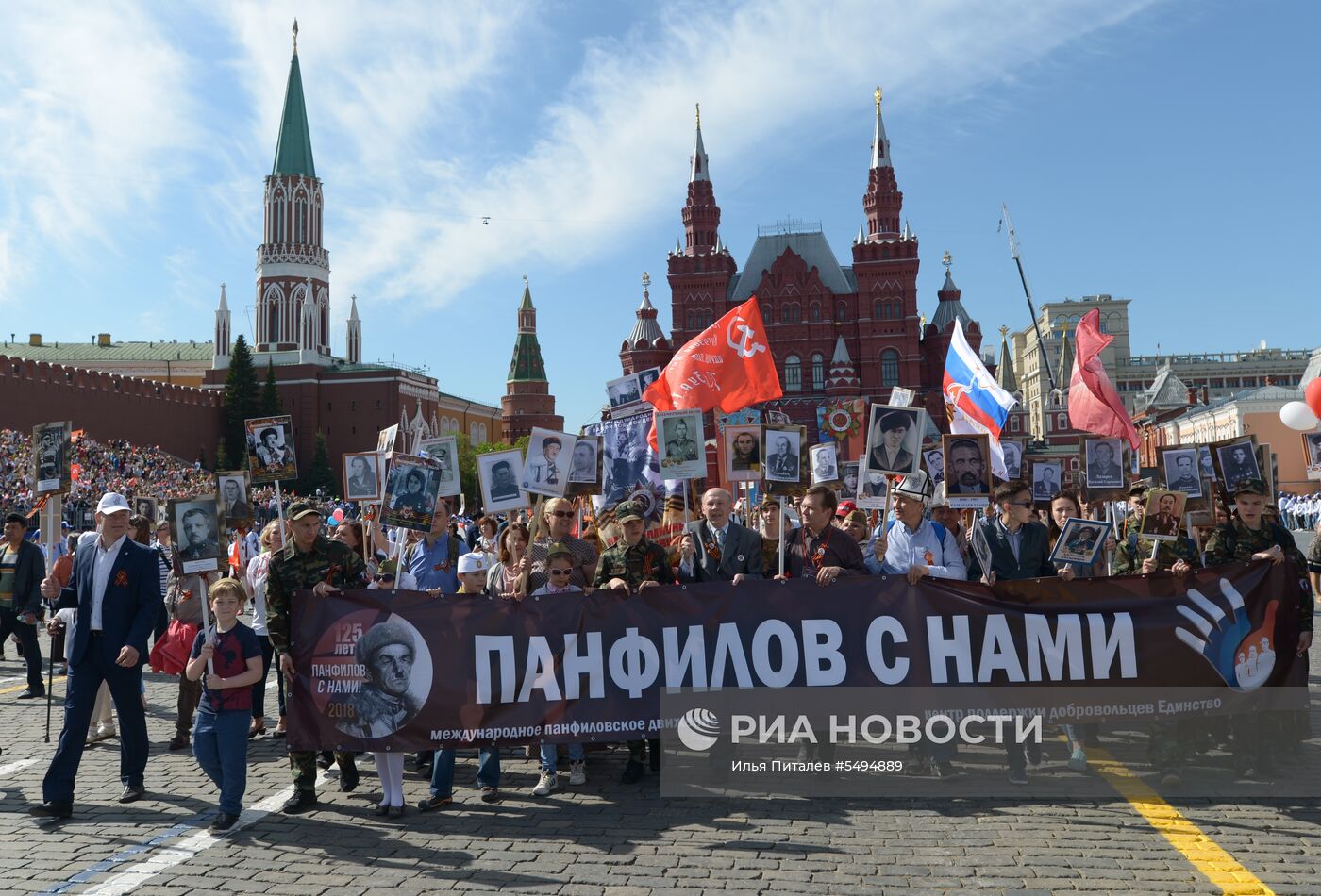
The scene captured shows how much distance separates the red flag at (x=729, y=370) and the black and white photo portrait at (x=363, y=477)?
401 cm

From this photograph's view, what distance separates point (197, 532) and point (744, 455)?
14.7 ft

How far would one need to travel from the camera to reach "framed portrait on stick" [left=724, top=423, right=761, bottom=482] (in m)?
9.10

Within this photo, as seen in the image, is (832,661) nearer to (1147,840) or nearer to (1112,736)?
(1147,840)

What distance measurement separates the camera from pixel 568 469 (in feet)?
34.6

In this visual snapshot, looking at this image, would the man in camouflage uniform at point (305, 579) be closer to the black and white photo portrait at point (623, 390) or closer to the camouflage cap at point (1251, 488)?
the camouflage cap at point (1251, 488)

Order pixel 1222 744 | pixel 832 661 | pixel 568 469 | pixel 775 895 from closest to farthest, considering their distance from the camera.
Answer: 1. pixel 775 895
2. pixel 832 661
3. pixel 1222 744
4. pixel 568 469

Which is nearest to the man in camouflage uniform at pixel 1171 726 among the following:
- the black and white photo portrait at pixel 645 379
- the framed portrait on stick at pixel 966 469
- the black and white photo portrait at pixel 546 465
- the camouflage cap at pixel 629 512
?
the framed portrait on stick at pixel 966 469

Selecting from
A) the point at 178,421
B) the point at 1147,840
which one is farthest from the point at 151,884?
the point at 178,421

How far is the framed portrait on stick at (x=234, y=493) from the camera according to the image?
960 cm

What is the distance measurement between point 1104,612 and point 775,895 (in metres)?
3.23

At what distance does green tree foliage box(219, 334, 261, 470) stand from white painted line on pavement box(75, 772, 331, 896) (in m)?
83.4

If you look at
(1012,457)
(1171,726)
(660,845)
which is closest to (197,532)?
(660,845)

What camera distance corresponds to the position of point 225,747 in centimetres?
621

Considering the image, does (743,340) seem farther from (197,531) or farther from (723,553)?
(197,531)
